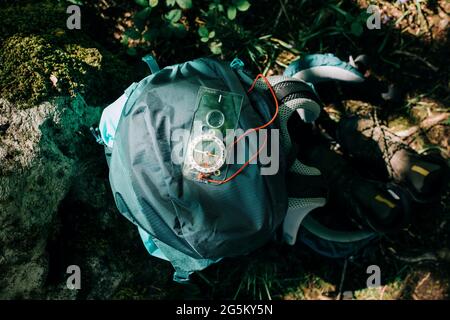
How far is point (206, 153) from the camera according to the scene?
1566 mm

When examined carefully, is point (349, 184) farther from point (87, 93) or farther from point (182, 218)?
point (87, 93)

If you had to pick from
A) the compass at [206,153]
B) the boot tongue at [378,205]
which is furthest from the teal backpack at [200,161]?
the boot tongue at [378,205]

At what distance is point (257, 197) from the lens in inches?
64.3

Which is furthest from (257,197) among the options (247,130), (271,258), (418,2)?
(418,2)

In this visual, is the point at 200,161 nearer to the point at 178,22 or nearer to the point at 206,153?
the point at 206,153

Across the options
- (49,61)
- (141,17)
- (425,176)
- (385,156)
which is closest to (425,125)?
(385,156)

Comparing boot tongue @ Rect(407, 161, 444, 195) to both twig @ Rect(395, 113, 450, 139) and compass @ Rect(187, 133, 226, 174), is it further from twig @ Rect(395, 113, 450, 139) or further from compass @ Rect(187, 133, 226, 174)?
compass @ Rect(187, 133, 226, 174)

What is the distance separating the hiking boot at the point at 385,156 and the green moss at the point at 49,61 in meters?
1.43

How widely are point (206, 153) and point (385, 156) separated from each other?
4.50 ft

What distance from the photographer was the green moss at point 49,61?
193cm

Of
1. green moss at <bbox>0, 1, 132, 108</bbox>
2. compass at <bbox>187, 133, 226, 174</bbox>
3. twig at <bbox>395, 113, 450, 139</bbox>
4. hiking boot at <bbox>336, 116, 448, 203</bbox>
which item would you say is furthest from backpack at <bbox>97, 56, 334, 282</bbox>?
twig at <bbox>395, 113, 450, 139</bbox>

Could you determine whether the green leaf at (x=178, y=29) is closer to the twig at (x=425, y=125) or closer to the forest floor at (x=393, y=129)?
the forest floor at (x=393, y=129)

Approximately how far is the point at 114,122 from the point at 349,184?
1.40m

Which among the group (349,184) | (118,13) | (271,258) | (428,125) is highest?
(118,13)
